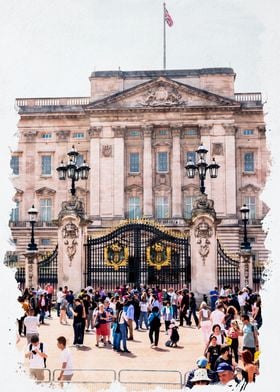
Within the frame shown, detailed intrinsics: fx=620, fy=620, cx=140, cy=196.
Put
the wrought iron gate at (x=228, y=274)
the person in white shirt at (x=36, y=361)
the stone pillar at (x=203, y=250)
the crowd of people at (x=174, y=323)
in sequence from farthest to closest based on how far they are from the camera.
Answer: the wrought iron gate at (x=228, y=274)
the stone pillar at (x=203, y=250)
the person in white shirt at (x=36, y=361)
the crowd of people at (x=174, y=323)

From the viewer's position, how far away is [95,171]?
4903 centimetres

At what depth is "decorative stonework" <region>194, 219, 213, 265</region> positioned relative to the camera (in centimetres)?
2353

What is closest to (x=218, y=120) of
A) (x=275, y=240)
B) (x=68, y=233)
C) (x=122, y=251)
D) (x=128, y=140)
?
(x=128, y=140)

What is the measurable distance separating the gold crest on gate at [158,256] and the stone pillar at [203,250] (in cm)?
337

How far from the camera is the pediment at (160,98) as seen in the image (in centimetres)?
4844

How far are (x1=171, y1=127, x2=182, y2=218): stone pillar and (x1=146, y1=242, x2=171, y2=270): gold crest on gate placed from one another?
20.4 meters

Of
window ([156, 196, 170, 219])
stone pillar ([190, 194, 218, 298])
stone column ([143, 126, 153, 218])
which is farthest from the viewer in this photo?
window ([156, 196, 170, 219])

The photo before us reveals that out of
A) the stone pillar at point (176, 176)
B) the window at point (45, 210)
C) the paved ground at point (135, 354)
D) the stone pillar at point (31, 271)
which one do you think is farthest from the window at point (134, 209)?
the paved ground at point (135, 354)

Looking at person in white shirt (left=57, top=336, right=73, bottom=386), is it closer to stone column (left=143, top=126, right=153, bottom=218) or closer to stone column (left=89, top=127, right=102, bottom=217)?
stone column (left=143, top=126, right=153, bottom=218)

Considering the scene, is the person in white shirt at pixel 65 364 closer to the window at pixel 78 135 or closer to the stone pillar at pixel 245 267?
the stone pillar at pixel 245 267

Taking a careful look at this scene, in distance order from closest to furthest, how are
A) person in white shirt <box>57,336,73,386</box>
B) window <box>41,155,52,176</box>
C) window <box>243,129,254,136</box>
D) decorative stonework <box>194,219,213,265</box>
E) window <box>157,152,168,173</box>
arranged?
person in white shirt <box>57,336,73,386</box> < decorative stonework <box>194,219,213,265</box> < window <box>157,152,168,173</box> < window <box>243,129,254,136</box> < window <box>41,155,52,176</box>

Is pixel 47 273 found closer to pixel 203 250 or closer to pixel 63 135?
pixel 203 250

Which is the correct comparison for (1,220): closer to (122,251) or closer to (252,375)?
(252,375)

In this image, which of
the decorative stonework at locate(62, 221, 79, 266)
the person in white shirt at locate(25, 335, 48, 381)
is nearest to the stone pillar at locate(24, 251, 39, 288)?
the decorative stonework at locate(62, 221, 79, 266)
